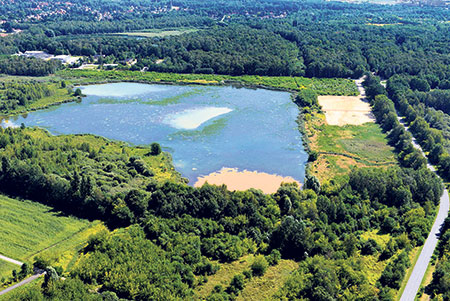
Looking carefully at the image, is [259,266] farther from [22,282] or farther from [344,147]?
[344,147]

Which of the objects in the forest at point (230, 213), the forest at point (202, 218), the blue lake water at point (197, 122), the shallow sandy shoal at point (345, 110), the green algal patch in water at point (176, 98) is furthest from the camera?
the green algal patch in water at point (176, 98)

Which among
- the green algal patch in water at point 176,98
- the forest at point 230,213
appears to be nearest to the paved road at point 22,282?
the forest at point 230,213

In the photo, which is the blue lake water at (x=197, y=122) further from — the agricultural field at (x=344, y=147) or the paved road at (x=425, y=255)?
the paved road at (x=425, y=255)

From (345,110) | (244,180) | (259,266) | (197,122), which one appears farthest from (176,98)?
(259,266)

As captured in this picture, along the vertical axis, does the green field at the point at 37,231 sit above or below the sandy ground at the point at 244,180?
above

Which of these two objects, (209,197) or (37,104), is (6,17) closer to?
(37,104)

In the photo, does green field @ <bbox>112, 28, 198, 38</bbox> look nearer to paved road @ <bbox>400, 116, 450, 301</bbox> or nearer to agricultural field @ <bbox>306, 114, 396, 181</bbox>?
agricultural field @ <bbox>306, 114, 396, 181</bbox>
